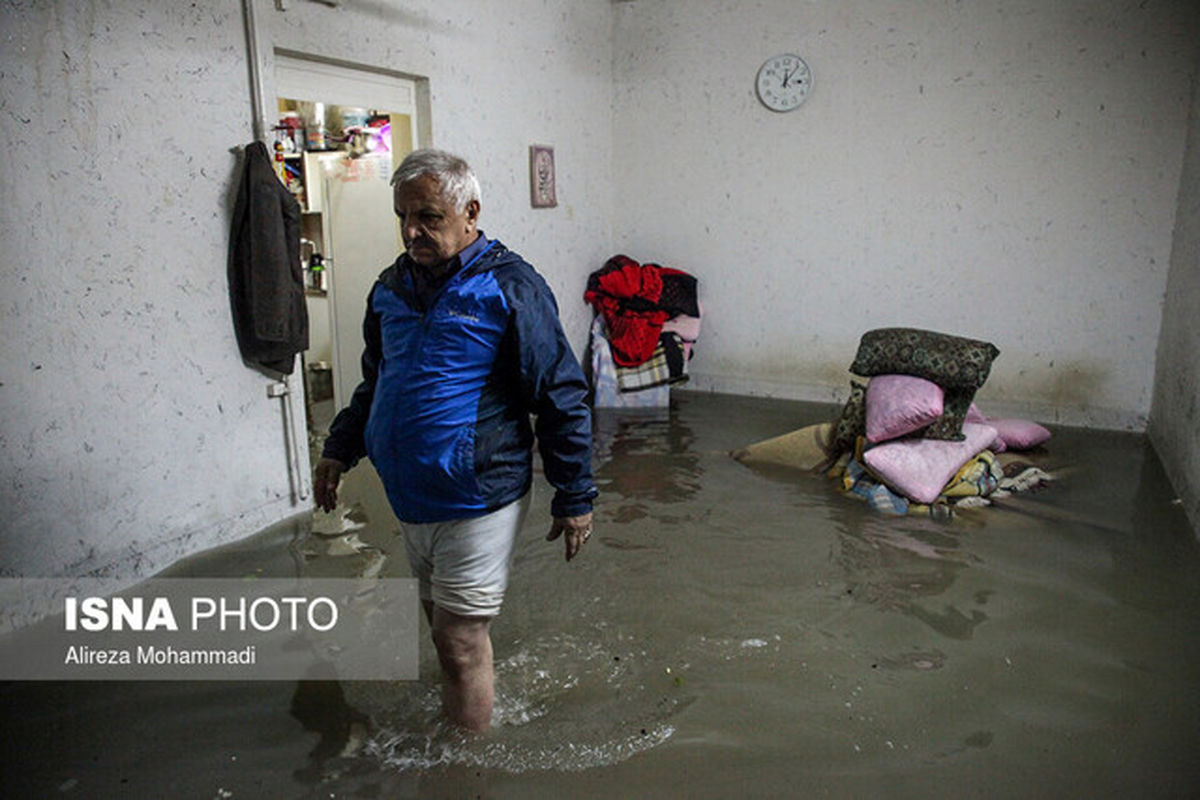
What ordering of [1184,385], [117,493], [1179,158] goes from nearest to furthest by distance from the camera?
[117,493], [1184,385], [1179,158]

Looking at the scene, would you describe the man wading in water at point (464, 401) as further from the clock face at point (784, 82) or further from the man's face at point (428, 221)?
the clock face at point (784, 82)

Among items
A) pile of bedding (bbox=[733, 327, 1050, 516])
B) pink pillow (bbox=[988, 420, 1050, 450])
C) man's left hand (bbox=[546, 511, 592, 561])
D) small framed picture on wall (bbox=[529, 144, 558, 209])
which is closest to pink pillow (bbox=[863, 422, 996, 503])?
pile of bedding (bbox=[733, 327, 1050, 516])

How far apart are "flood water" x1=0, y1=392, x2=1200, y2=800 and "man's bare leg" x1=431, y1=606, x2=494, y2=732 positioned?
0.07 m

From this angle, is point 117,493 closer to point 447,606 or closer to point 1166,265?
point 447,606

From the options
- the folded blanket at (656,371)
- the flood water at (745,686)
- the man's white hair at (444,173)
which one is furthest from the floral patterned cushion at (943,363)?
the man's white hair at (444,173)

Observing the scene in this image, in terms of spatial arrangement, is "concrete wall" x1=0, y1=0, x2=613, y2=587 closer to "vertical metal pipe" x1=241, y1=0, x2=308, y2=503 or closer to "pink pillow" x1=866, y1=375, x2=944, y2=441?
"vertical metal pipe" x1=241, y1=0, x2=308, y2=503

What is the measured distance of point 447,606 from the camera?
184cm

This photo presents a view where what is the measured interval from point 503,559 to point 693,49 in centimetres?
471

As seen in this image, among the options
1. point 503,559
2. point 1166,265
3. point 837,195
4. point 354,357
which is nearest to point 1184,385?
point 1166,265

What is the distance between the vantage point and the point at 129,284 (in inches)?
113

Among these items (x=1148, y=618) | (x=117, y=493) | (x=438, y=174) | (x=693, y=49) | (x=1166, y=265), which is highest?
(x=693, y=49)

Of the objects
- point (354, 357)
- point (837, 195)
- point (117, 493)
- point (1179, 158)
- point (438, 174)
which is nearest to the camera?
point (438, 174)

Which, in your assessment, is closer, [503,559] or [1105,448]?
[503,559]

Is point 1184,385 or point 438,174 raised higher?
point 438,174
